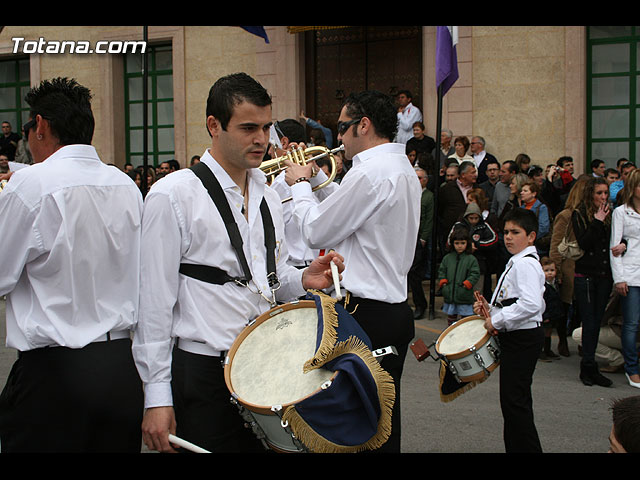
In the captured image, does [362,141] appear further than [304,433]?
Yes

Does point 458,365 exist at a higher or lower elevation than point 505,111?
lower

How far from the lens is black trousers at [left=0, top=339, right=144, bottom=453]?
104 inches

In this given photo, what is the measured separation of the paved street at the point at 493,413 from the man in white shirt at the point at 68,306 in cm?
272

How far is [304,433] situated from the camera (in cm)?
227

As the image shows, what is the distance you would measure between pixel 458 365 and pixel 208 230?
2.31 meters

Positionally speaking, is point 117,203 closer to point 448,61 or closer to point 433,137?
point 448,61

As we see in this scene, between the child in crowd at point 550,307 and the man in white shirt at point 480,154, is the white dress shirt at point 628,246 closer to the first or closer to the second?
the child in crowd at point 550,307

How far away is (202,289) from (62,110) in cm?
96

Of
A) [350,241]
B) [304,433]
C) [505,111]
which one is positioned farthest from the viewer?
[505,111]

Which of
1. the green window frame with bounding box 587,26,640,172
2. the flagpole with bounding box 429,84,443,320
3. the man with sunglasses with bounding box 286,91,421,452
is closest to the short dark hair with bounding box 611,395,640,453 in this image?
the man with sunglasses with bounding box 286,91,421,452

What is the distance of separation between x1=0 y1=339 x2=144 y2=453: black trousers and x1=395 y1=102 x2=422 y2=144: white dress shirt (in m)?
10.3

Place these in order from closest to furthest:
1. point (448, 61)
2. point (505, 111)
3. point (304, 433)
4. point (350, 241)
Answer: point (304, 433) → point (350, 241) → point (448, 61) → point (505, 111)

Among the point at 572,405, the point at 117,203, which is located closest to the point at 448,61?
the point at 572,405

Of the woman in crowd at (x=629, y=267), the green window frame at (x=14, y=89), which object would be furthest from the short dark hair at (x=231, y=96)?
the green window frame at (x=14, y=89)
